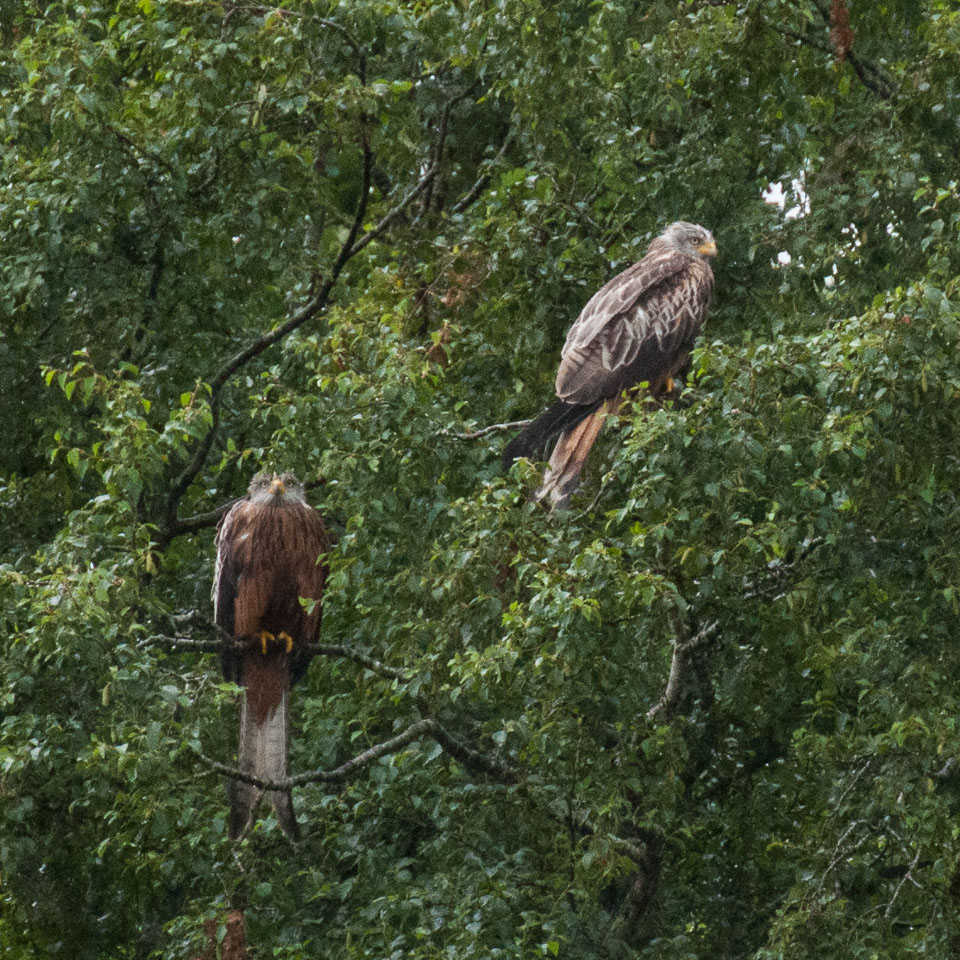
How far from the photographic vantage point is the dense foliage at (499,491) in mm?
6875

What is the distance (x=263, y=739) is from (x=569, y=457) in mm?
2225

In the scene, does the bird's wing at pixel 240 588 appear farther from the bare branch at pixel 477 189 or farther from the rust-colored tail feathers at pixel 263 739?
the bare branch at pixel 477 189

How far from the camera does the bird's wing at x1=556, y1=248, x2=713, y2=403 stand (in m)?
8.05

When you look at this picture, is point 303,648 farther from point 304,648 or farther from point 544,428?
point 544,428

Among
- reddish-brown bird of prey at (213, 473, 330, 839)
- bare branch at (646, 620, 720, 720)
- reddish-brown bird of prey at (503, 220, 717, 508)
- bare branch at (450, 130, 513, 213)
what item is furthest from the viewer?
bare branch at (450, 130, 513, 213)

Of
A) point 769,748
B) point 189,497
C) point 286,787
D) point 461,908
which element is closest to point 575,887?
point 461,908

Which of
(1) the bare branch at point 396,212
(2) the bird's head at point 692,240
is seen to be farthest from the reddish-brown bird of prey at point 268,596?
(2) the bird's head at point 692,240

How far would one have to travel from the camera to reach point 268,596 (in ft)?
29.9

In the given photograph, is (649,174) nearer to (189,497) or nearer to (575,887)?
(575,887)

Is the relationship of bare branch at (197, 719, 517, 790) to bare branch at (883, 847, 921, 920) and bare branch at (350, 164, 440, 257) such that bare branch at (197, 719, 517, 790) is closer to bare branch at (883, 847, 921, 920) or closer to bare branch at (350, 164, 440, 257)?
bare branch at (883, 847, 921, 920)

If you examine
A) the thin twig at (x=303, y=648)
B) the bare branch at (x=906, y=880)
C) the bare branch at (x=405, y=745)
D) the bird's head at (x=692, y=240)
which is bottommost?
the bare branch at (x=906, y=880)

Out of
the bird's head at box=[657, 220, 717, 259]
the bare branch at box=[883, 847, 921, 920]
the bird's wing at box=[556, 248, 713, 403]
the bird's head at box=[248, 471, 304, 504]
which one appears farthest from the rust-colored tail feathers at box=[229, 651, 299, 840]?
the bird's head at box=[657, 220, 717, 259]

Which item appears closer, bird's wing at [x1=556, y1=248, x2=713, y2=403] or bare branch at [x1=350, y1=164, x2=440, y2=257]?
bird's wing at [x1=556, y1=248, x2=713, y2=403]

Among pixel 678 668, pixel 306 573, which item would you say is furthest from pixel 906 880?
pixel 306 573
